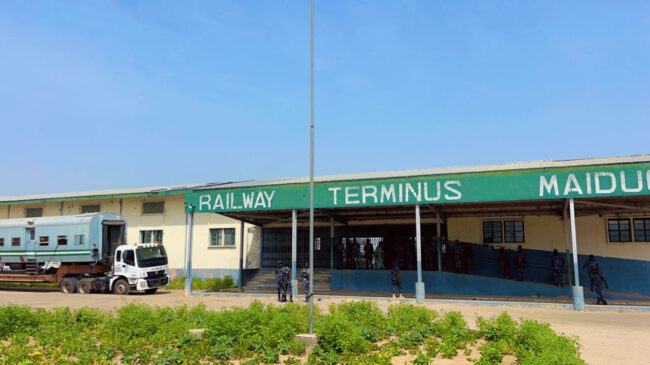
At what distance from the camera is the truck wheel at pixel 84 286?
23734 mm

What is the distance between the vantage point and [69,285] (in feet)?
79.6

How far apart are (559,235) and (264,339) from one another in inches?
664

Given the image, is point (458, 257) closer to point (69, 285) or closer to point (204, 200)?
point (204, 200)

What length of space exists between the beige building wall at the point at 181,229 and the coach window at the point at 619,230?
1693 centimetres

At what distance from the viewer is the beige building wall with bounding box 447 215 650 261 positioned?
20.8 meters

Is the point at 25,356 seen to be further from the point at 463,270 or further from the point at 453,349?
the point at 463,270

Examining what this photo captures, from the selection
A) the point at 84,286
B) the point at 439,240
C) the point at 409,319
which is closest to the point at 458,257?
the point at 439,240

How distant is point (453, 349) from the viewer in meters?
9.25

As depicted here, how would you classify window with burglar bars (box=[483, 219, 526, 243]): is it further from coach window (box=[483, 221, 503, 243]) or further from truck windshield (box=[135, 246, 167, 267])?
truck windshield (box=[135, 246, 167, 267])

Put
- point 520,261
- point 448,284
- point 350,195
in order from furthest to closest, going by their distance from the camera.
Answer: point 520,261, point 448,284, point 350,195

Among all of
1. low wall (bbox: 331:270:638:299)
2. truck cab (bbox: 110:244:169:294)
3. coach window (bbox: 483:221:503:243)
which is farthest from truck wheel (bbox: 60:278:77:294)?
coach window (bbox: 483:221:503:243)

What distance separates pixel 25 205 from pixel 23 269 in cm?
915

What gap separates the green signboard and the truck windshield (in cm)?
346

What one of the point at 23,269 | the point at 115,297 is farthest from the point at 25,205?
the point at 115,297
